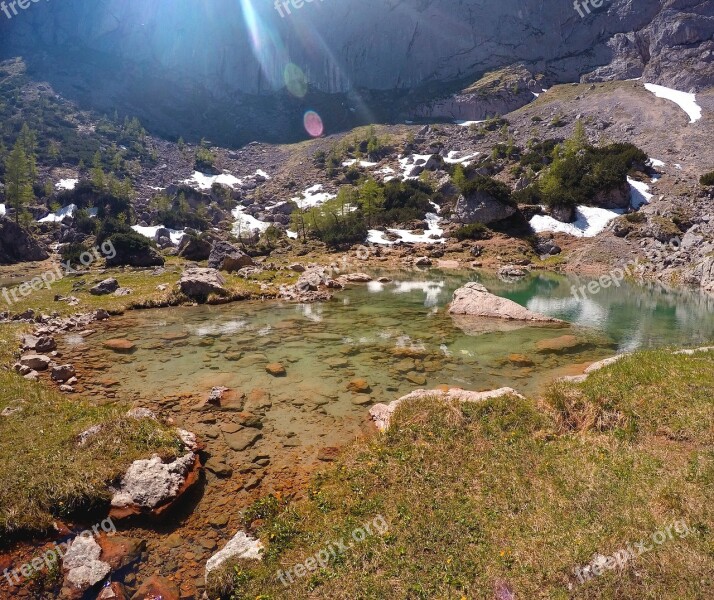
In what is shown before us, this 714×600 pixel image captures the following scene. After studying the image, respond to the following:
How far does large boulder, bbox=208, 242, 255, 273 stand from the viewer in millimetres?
43781

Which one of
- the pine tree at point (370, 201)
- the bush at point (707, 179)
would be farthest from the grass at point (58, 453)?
the bush at point (707, 179)

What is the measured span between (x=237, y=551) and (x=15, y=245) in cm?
7051

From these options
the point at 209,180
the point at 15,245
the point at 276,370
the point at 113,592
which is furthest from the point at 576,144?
the point at 209,180

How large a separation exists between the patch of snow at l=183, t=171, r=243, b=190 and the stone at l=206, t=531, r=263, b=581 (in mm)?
135587

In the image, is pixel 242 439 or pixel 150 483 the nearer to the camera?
pixel 150 483

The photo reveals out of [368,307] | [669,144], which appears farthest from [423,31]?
[368,307]

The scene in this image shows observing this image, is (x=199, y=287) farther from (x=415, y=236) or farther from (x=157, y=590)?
(x=415, y=236)

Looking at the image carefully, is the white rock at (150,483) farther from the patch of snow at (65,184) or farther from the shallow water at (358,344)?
the patch of snow at (65,184)

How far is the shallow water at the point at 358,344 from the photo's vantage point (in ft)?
47.3

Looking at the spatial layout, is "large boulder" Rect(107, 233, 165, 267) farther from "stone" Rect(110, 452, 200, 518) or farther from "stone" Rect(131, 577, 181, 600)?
"stone" Rect(131, 577, 181, 600)

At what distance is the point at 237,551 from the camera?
263 inches

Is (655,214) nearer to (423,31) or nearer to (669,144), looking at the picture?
(669,144)

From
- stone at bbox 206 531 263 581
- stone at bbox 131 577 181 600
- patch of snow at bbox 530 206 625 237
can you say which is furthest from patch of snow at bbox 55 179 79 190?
stone at bbox 206 531 263 581

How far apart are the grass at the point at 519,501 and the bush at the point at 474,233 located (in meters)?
59.0
